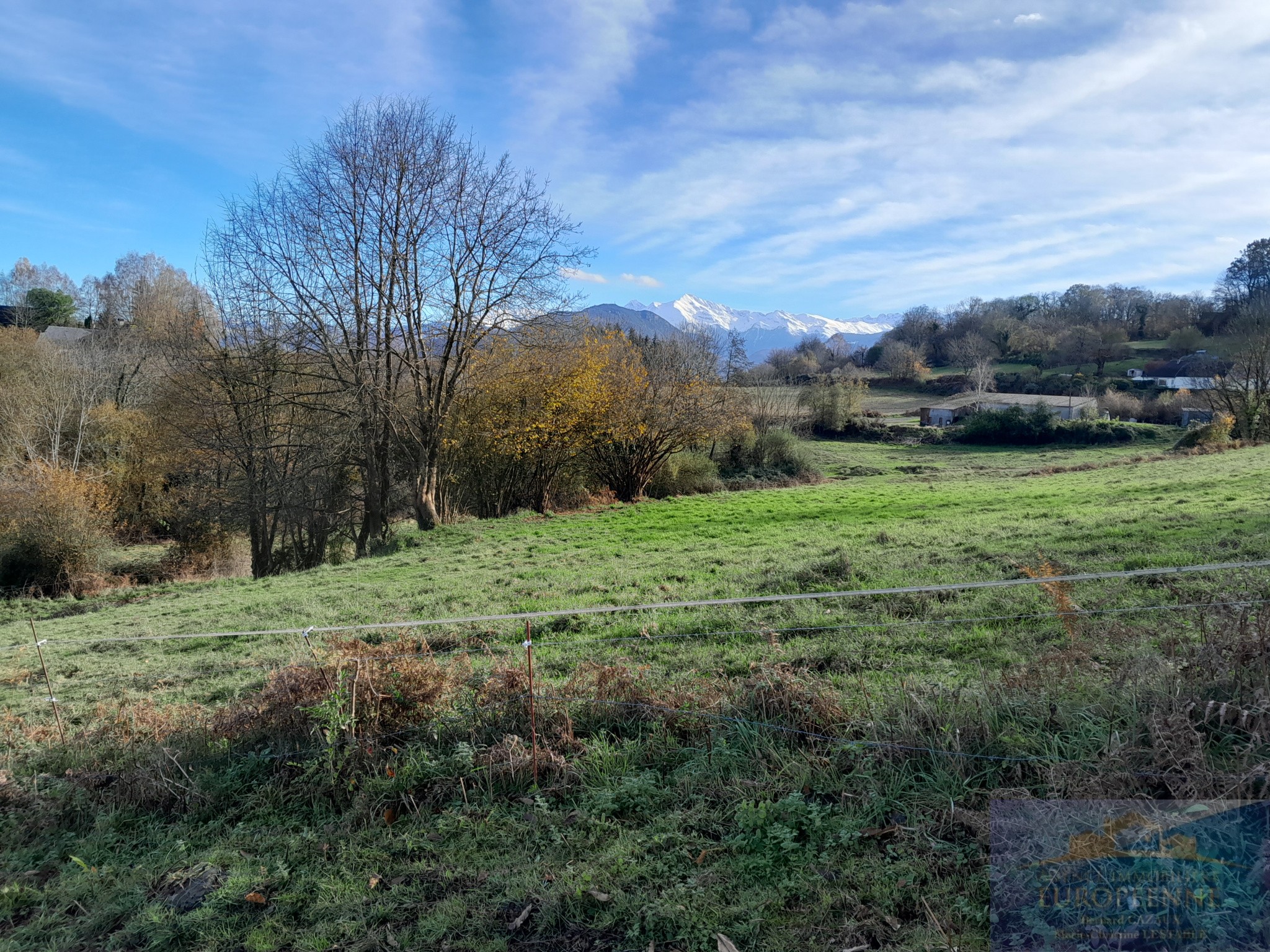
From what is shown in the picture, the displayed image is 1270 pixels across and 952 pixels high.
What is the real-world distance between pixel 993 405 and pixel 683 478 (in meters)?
41.9

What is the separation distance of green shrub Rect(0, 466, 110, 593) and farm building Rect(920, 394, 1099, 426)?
5606cm

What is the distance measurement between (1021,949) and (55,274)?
93859mm

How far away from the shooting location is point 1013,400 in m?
59.2

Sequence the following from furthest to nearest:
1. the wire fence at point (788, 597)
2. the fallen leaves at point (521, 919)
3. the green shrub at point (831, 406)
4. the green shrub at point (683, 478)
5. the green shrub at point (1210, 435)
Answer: the green shrub at point (831, 406)
the green shrub at point (1210, 435)
the green shrub at point (683, 478)
the wire fence at point (788, 597)
the fallen leaves at point (521, 919)

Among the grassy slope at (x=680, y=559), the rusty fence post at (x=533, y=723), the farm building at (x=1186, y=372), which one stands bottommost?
the grassy slope at (x=680, y=559)

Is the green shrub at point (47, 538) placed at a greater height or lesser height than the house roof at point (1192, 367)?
lesser

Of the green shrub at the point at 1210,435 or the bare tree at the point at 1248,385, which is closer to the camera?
the green shrub at the point at 1210,435

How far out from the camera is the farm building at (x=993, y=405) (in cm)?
5416

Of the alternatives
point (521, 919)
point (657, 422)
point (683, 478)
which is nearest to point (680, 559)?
point (521, 919)

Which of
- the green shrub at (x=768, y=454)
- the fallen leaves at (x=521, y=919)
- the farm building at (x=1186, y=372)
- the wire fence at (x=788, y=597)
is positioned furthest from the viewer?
the farm building at (x=1186, y=372)

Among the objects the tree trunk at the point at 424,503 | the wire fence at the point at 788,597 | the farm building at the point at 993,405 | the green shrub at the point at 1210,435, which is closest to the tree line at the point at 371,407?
the tree trunk at the point at 424,503

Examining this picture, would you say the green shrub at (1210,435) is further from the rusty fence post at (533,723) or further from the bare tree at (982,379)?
the rusty fence post at (533,723)

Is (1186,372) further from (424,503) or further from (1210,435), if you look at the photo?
(424,503)

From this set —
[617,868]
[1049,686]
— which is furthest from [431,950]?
[1049,686]
